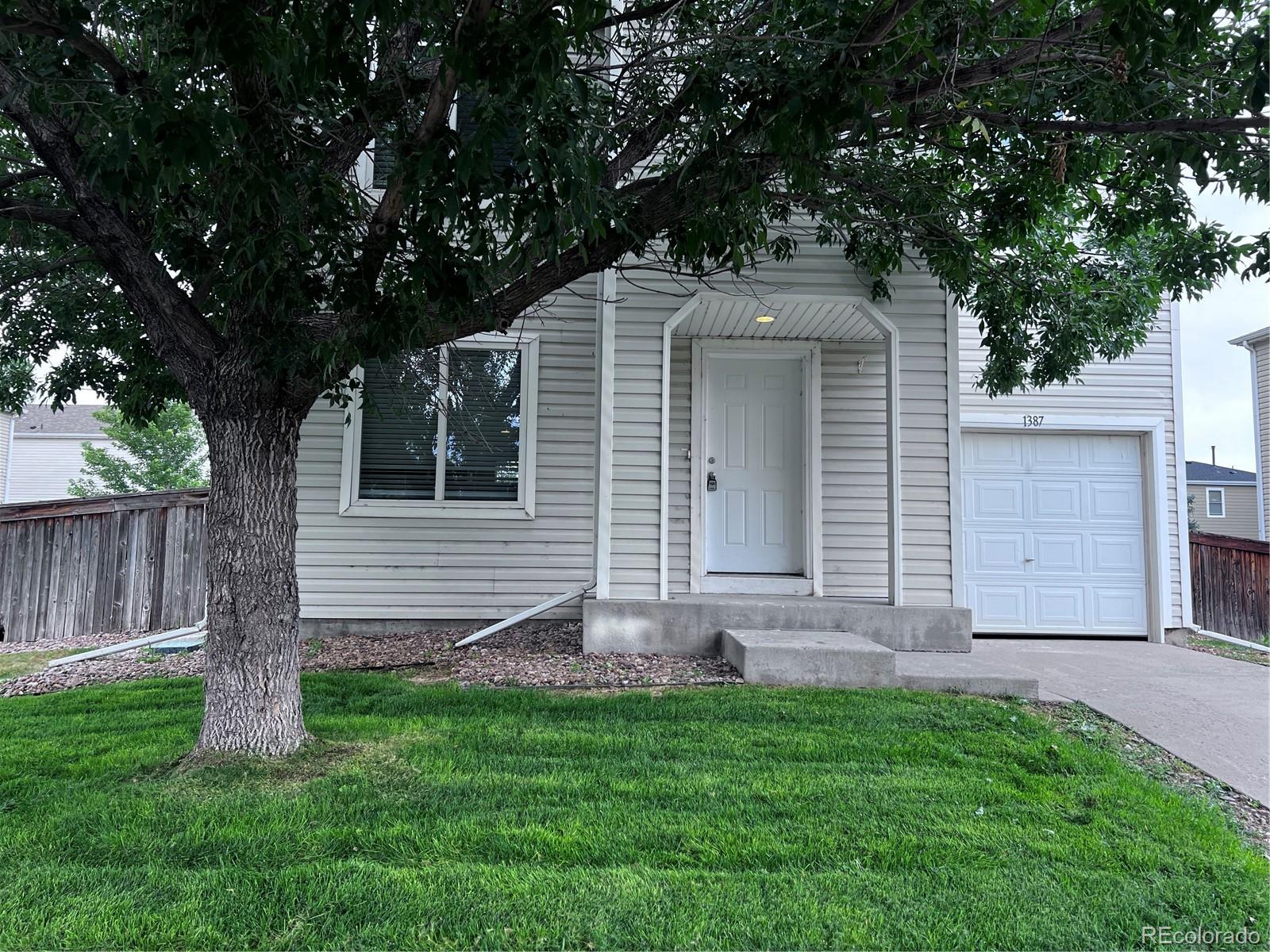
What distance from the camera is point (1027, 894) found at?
2324 mm

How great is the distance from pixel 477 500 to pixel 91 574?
182 inches

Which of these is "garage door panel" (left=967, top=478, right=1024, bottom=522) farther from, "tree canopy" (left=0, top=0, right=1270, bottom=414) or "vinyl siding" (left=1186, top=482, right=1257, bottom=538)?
"vinyl siding" (left=1186, top=482, right=1257, bottom=538)

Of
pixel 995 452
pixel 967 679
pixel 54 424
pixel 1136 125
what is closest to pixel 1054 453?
pixel 995 452

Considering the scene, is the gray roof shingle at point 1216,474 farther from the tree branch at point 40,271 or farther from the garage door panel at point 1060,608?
the tree branch at point 40,271

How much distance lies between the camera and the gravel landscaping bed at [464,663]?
5254 millimetres

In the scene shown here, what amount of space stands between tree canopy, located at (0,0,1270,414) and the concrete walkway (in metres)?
2.68

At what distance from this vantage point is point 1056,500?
7.80 m

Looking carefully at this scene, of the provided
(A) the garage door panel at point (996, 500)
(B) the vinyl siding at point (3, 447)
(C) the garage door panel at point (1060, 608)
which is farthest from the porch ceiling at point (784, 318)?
(B) the vinyl siding at point (3, 447)

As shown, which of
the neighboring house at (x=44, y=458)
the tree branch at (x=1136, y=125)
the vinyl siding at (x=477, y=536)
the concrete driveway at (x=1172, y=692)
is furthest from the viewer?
the neighboring house at (x=44, y=458)

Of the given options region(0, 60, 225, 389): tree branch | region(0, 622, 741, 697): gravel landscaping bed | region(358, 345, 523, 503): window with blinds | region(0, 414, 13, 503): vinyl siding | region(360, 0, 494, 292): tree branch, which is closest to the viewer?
region(360, 0, 494, 292): tree branch

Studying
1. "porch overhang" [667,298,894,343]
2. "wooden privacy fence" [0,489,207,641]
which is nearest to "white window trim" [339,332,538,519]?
"porch overhang" [667,298,894,343]

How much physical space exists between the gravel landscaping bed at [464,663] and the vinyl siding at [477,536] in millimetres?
362

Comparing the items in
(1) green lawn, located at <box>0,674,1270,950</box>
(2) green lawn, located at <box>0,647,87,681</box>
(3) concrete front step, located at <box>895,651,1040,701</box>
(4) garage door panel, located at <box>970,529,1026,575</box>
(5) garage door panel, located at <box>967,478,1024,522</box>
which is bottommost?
(2) green lawn, located at <box>0,647,87,681</box>

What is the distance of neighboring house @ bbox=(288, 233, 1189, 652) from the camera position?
6.15 metres
